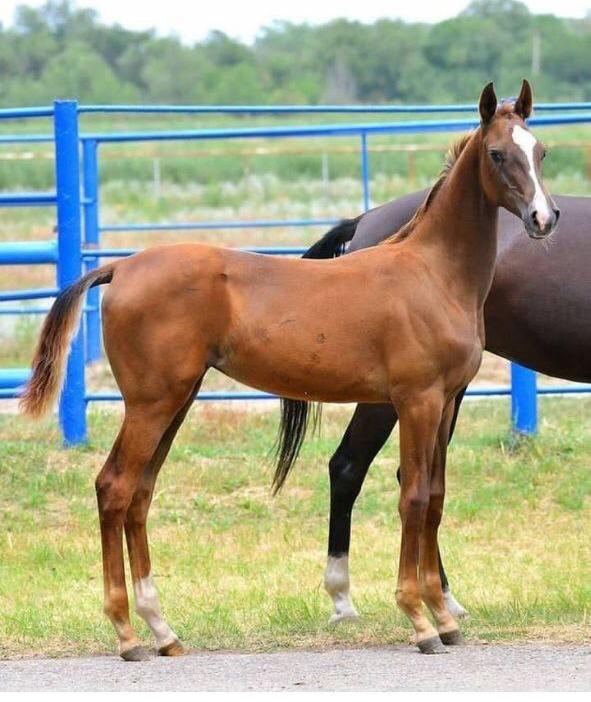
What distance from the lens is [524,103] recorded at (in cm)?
506

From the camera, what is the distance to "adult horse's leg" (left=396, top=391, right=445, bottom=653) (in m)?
4.99

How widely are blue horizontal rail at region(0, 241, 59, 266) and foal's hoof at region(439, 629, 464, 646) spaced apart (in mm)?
4012

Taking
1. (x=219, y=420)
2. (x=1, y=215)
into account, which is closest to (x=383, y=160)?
(x=1, y=215)

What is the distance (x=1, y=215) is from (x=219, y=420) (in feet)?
59.8

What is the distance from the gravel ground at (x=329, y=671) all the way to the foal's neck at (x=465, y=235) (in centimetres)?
131

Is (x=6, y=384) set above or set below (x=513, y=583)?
above

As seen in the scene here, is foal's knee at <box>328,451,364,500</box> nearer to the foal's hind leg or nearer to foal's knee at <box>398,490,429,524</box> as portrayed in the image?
foal's knee at <box>398,490,429,524</box>

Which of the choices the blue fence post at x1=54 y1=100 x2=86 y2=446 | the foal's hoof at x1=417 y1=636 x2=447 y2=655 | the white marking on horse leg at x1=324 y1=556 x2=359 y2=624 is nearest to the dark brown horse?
the white marking on horse leg at x1=324 y1=556 x2=359 y2=624

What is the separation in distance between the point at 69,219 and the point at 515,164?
155 inches

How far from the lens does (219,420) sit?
923 cm

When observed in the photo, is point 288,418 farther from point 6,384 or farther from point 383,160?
point 383,160

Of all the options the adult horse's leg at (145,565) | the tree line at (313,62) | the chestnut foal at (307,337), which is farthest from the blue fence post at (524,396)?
the tree line at (313,62)

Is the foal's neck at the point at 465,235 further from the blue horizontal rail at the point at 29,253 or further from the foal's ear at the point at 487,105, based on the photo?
the blue horizontal rail at the point at 29,253

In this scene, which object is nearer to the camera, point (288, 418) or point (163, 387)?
point (163, 387)
